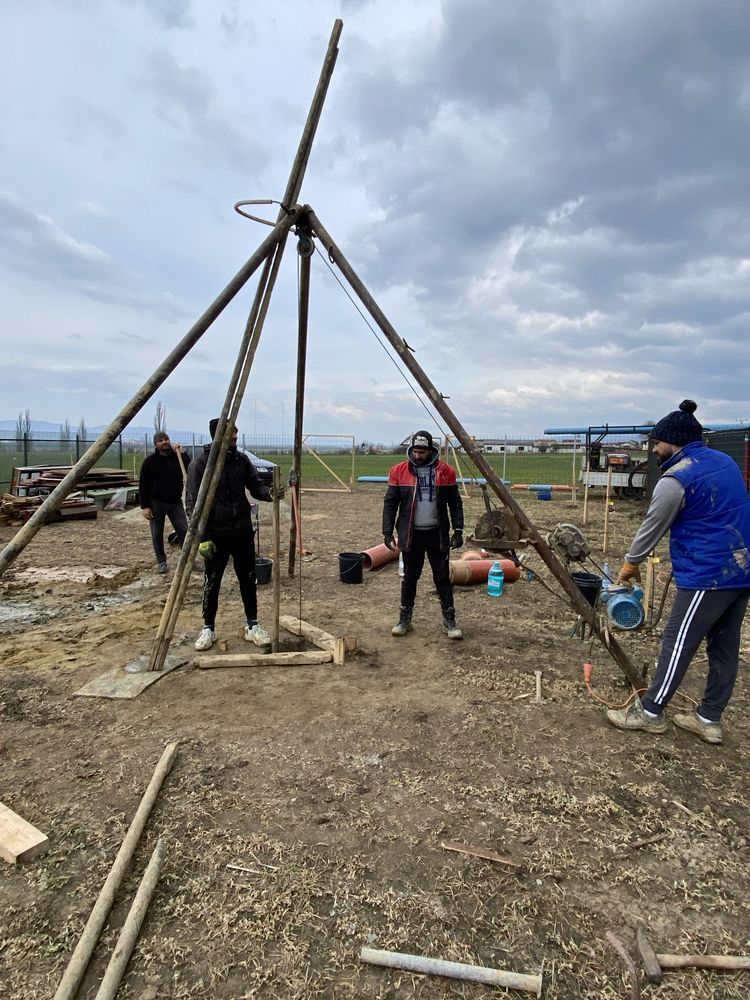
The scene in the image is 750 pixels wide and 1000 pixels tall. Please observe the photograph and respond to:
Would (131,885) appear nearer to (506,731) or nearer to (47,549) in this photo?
(506,731)

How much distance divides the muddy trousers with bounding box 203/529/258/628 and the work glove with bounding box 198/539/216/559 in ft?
0.13

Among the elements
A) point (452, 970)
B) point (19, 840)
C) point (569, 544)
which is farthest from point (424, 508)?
point (19, 840)

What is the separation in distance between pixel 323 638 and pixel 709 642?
3326 mm

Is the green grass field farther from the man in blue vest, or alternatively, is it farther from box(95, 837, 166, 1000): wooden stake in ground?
box(95, 837, 166, 1000): wooden stake in ground

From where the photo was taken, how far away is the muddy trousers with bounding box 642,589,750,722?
11.3 ft

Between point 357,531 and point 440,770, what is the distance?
30.7 feet

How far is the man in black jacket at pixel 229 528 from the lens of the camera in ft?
16.5

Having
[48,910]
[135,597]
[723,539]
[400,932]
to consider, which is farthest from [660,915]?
[135,597]

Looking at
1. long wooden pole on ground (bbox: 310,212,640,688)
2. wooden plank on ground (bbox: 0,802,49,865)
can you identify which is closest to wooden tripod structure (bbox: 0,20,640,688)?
long wooden pole on ground (bbox: 310,212,640,688)

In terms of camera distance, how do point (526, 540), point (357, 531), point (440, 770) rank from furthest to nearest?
point (357, 531)
point (526, 540)
point (440, 770)

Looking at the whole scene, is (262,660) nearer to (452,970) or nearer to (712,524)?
(452,970)

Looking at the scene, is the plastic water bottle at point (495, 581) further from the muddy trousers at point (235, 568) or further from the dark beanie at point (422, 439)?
the muddy trousers at point (235, 568)

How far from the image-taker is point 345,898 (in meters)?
2.39

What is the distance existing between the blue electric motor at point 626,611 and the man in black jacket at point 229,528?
327cm
